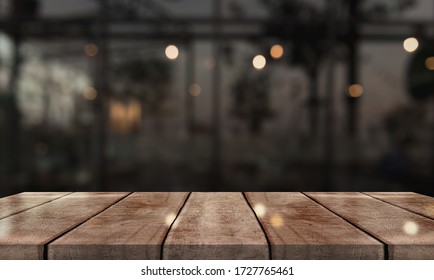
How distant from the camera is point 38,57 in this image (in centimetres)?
427

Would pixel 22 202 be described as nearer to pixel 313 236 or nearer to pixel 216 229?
pixel 216 229

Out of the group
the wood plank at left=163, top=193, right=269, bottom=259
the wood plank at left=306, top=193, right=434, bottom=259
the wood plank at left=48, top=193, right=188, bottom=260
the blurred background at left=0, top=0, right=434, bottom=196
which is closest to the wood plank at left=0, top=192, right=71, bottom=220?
the wood plank at left=48, top=193, right=188, bottom=260

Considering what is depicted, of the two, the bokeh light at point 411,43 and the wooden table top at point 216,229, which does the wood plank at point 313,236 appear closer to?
the wooden table top at point 216,229

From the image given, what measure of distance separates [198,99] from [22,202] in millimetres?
3047

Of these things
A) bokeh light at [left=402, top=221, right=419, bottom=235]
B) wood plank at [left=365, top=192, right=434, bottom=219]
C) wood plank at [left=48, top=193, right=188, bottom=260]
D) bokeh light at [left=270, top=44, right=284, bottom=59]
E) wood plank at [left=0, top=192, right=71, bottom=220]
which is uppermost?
bokeh light at [left=270, top=44, right=284, bottom=59]

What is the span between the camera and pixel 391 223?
3.25 ft

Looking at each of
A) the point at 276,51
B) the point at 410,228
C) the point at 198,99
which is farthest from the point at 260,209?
the point at 276,51

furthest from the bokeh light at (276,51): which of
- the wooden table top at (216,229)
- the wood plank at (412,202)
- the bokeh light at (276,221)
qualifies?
the bokeh light at (276,221)

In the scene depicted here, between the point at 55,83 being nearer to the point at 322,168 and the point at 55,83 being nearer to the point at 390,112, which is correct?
the point at 322,168

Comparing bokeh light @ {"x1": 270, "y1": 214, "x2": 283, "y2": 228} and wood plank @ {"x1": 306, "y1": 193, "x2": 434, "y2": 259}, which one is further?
bokeh light @ {"x1": 270, "y1": 214, "x2": 283, "y2": 228}

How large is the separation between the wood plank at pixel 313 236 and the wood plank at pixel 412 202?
0.30 meters

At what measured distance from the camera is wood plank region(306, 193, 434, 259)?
0.80m

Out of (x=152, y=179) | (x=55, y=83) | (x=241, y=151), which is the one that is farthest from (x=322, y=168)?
(x=55, y=83)

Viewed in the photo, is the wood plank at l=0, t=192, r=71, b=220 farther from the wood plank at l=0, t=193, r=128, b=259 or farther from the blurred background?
the blurred background
